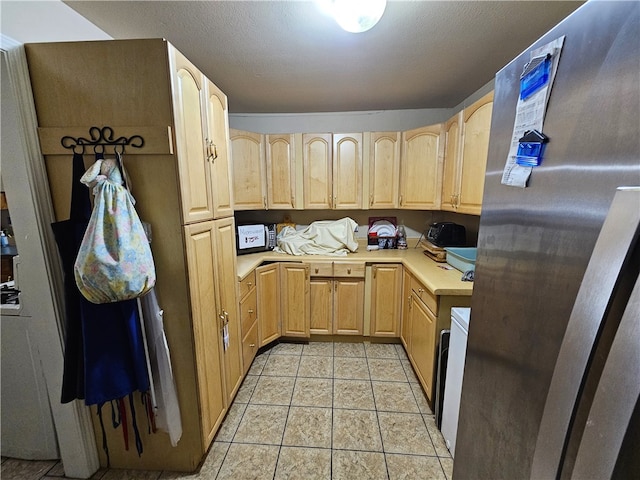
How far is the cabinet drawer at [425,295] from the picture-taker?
5.77 feet

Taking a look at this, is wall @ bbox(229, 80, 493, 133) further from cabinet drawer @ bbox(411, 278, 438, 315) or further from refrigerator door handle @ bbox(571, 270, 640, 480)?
refrigerator door handle @ bbox(571, 270, 640, 480)

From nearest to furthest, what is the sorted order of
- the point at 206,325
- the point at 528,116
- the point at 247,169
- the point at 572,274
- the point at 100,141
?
1. the point at 572,274
2. the point at 528,116
3. the point at 100,141
4. the point at 206,325
5. the point at 247,169

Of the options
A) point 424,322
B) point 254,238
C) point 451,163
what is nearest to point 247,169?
point 254,238

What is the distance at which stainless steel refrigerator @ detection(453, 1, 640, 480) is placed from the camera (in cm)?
37

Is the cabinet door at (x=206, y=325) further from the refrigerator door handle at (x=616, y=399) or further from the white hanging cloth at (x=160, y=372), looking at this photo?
the refrigerator door handle at (x=616, y=399)

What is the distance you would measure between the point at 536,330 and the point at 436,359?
1382 mm

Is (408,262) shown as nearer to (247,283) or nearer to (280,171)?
(247,283)

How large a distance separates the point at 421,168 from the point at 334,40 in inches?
54.9

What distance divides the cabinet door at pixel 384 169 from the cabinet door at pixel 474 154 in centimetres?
69

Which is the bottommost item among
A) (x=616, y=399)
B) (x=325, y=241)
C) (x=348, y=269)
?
(x=348, y=269)

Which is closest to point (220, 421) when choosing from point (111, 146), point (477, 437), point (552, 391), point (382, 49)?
point (477, 437)

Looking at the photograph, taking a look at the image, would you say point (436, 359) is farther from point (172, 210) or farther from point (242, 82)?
point (242, 82)

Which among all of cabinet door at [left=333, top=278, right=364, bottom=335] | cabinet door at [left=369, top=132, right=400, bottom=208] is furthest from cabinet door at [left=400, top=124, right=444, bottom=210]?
cabinet door at [left=333, top=278, right=364, bottom=335]

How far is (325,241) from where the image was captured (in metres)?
2.76
